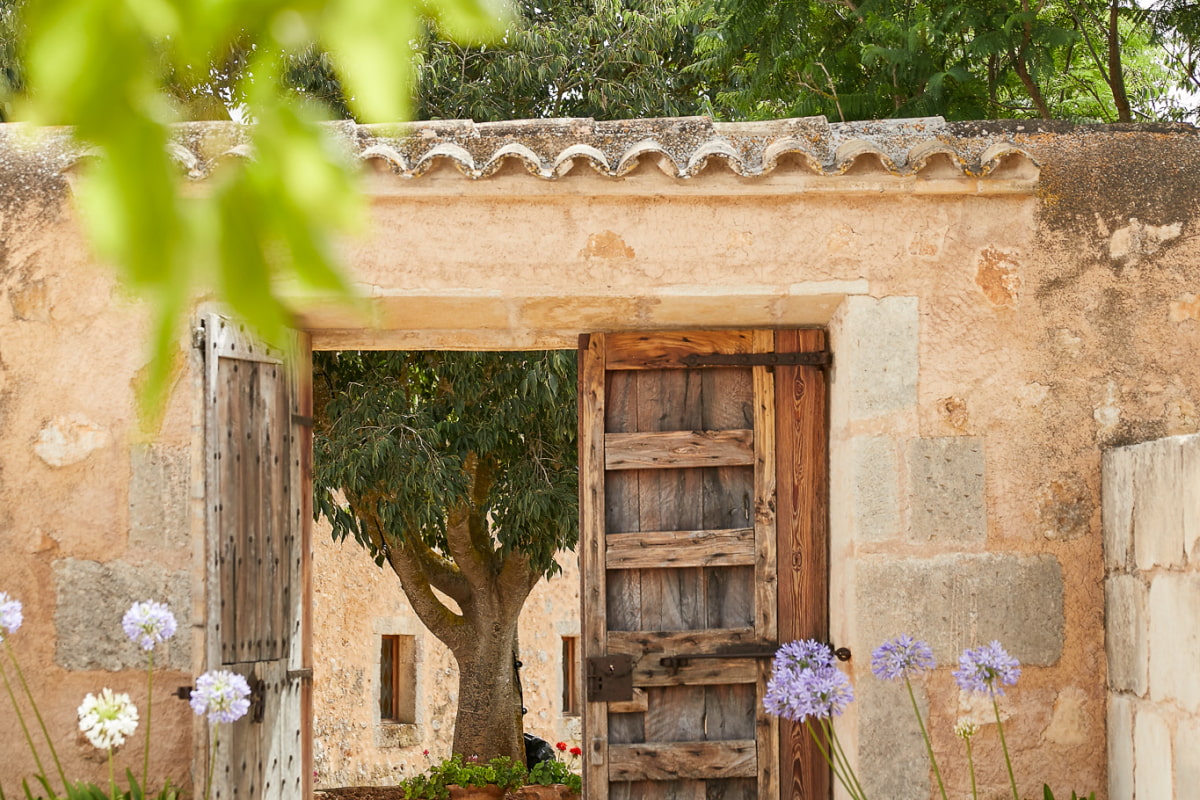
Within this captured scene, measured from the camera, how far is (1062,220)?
3.91 m

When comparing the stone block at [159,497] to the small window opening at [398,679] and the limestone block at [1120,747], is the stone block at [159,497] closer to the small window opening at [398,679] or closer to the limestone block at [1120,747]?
the limestone block at [1120,747]

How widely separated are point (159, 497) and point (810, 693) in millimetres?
2222

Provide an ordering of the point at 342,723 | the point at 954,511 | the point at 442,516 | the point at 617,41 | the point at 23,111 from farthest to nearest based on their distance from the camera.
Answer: the point at 342,723 < the point at 617,41 < the point at 442,516 < the point at 954,511 < the point at 23,111

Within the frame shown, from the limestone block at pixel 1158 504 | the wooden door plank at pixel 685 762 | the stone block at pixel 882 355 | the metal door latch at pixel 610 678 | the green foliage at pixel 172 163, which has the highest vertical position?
the stone block at pixel 882 355

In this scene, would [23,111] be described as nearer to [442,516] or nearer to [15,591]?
[15,591]

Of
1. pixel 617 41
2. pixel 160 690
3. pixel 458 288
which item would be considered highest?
pixel 617 41

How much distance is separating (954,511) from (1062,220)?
1.01 m

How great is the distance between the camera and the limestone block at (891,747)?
3738 millimetres

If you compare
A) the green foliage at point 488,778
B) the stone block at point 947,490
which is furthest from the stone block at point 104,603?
the green foliage at point 488,778

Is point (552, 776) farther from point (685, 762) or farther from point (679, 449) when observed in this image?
point (679, 449)

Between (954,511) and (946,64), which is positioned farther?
(946,64)

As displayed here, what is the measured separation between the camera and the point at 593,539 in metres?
4.21

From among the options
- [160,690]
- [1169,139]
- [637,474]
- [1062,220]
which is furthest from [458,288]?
[1169,139]

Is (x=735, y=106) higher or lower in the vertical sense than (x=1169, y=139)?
higher
